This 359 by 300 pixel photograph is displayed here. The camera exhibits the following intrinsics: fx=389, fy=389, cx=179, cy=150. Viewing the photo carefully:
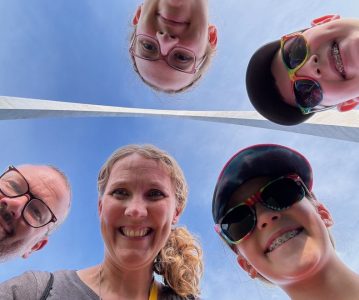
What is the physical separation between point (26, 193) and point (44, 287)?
3.07 ft

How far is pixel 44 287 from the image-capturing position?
276cm

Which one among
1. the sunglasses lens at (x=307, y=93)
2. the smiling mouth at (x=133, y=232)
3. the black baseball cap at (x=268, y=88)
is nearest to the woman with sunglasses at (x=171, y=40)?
the black baseball cap at (x=268, y=88)

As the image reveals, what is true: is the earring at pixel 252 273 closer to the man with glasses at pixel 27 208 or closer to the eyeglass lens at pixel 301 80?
the eyeglass lens at pixel 301 80

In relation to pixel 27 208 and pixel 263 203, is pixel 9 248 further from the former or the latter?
pixel 263 203

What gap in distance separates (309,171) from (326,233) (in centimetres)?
63

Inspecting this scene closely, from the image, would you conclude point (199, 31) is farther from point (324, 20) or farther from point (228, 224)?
point (228, 224)

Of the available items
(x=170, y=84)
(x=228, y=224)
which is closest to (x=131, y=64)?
(x=170, y=84)

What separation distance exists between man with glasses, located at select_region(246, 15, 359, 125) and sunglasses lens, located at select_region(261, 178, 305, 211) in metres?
0.72

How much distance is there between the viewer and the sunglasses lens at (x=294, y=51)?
3.07 meters

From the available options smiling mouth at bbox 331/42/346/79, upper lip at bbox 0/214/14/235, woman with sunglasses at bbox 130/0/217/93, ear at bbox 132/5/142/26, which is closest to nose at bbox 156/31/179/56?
woman with sunglasses at bbox 130/0/217/93

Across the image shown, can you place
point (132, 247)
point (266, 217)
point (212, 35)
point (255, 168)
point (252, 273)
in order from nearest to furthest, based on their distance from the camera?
1. point (266, 217)
2. point (132, 247)
3. point (255, 168)
4. point (252, 273)
5. point (212, 35)

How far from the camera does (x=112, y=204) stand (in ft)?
10.2

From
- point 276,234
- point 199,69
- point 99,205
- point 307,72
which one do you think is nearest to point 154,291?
point 99,205

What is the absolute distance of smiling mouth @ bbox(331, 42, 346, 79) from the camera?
2.90 m
